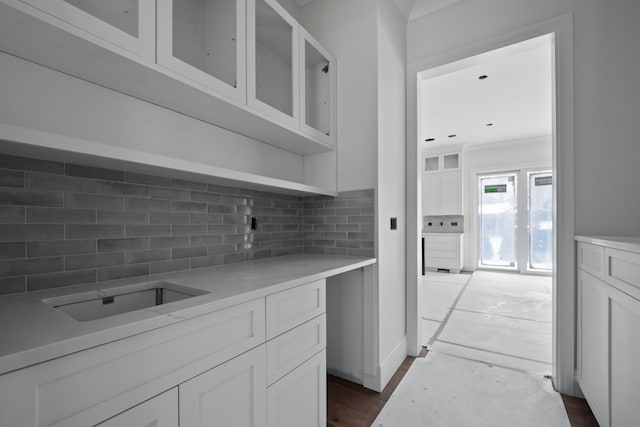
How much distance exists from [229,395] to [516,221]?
6614 mm

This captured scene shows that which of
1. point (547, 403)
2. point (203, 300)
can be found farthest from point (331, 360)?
point (203, 300)

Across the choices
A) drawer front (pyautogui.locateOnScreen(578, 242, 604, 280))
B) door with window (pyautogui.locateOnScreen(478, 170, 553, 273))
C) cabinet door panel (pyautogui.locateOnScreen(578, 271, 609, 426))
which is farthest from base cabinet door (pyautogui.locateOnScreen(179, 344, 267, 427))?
door with window (pyautogui.locateOnScreen(478, 170, 553, 273))

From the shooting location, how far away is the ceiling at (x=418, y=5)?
2166 mm

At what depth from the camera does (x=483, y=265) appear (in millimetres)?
6227

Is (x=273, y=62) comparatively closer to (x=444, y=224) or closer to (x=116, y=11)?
(x=116, y=11)

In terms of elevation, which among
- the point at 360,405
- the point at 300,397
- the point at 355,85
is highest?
the point at 355,85

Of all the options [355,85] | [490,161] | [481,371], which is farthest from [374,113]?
[490,161]

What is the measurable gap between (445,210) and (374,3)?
5.04 m

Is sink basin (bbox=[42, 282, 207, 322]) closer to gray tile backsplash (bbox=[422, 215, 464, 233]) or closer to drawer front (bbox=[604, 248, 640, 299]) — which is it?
drawer front (bbox=[604, 248, 640, 299])

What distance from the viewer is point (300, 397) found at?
1.22m

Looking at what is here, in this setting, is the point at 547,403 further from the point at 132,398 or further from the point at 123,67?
the point at 123,67

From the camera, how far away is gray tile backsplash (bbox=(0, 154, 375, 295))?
0.95 m

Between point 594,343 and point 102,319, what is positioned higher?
point 102,319

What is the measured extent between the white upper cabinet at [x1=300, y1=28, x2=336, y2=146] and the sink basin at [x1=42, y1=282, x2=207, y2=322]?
1.14 metres
